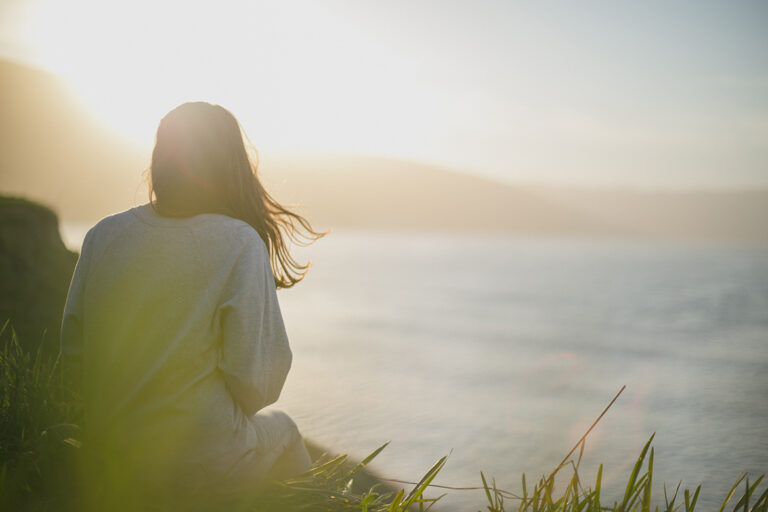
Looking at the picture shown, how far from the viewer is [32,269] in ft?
17.6

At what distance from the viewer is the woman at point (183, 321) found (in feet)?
5.82

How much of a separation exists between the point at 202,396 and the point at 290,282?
0.65m

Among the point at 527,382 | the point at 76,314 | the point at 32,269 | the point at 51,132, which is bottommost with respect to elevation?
the point at 527,382

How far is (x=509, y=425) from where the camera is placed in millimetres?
6363

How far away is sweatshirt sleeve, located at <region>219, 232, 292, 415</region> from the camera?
1751 millimetres

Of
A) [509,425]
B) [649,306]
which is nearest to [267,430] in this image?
[509,425]

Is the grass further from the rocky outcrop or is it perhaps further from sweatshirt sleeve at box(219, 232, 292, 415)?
the rocky outcrop

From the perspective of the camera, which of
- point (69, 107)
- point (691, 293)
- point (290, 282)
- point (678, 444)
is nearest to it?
point (290, 282)

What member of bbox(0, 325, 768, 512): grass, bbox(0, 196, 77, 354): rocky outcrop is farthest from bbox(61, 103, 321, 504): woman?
bbox(0, 196, 77, 354): rocky outcrop

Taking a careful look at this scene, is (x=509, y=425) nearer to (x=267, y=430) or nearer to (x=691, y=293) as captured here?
(x=267, y=430)

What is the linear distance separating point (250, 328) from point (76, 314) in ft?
2.12

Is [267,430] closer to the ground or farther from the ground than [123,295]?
closer to the ground

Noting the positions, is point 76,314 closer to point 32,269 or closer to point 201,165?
point 201,165

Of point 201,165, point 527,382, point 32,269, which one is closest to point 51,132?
point 32,269
